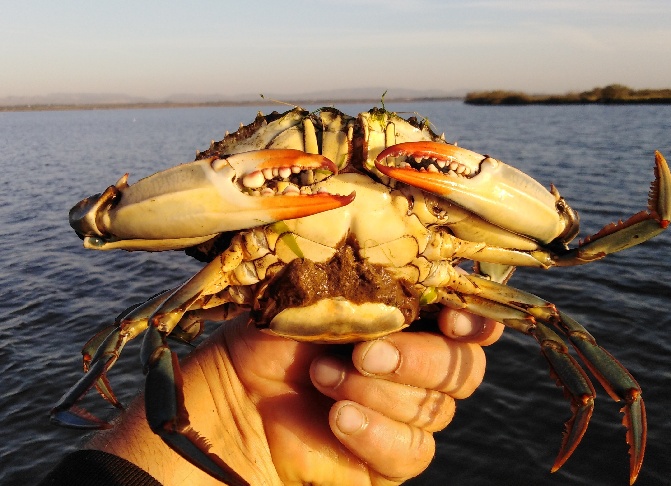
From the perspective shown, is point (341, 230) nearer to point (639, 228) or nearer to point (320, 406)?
point (320, 406)

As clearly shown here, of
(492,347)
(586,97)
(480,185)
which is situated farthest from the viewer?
(586,97)

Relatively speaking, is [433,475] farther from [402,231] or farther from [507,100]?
[507,100]

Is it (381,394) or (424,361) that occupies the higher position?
(424,361)

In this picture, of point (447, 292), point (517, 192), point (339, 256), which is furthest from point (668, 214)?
point (339, 256)

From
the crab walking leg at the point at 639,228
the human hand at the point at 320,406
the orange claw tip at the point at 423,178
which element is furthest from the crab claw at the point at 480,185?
the human hand at the point at 320,406

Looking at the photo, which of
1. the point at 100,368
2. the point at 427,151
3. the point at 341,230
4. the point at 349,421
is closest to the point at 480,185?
the point at 427,151
